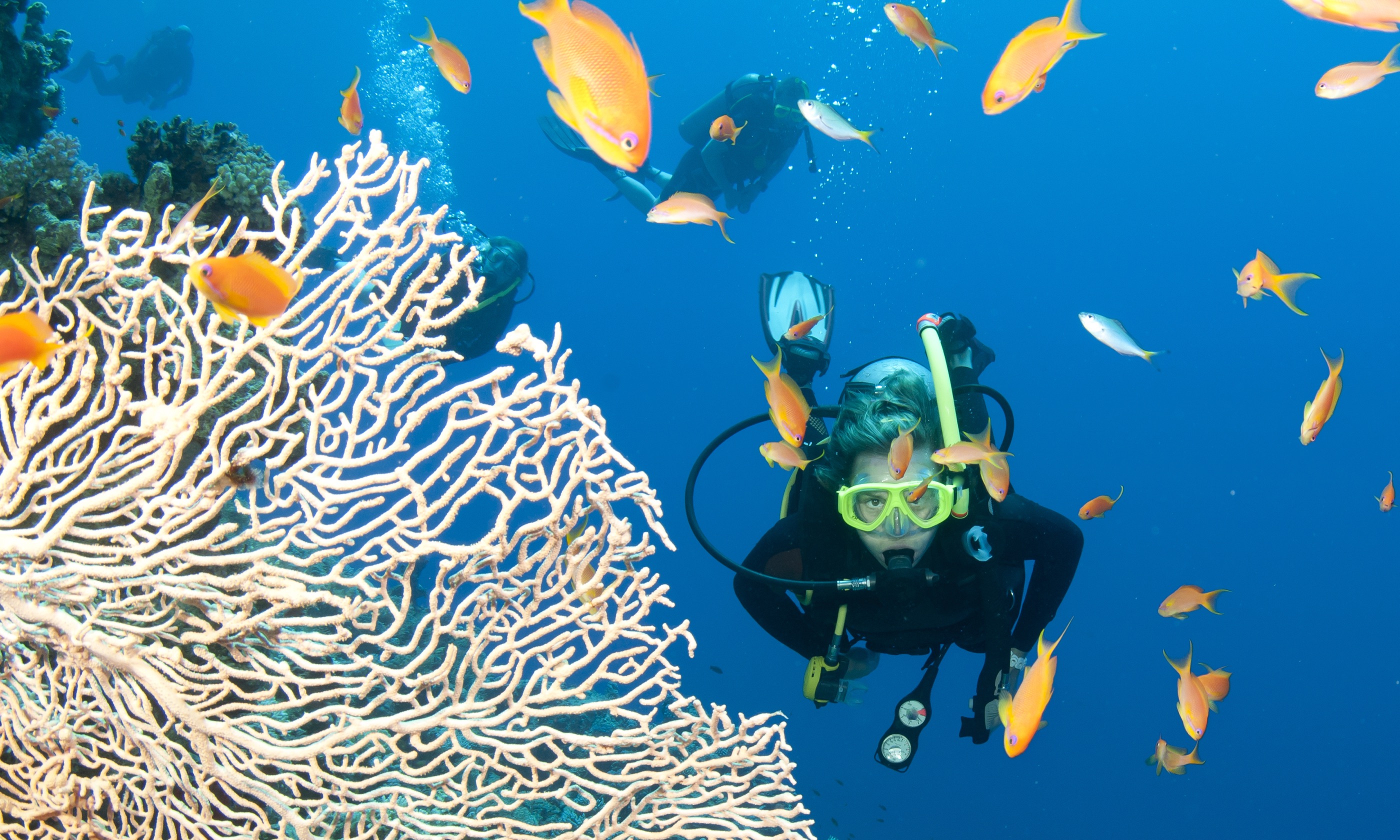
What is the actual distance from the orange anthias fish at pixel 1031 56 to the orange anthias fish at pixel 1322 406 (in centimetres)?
215

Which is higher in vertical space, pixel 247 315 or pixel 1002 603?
pixel 1002 603

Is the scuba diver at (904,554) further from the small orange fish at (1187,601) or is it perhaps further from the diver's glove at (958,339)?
the small orange fish at (1187,601)

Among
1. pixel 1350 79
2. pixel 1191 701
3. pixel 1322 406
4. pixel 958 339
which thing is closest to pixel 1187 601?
pixel 1191 701

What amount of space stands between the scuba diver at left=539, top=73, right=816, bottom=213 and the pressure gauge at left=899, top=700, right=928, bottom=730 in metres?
6.67

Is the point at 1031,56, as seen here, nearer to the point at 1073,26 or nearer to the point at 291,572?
the point at 1073,26

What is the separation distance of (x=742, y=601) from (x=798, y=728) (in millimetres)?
35411

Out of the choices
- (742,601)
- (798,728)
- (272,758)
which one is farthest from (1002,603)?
(798,728)

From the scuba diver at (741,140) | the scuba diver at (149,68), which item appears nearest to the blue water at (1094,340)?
the scuba diver at (149,68)

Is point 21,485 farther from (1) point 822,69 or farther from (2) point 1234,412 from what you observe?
(2) point 1234,412

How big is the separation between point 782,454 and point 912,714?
1597 mm

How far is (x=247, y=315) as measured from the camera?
1714 millimetres

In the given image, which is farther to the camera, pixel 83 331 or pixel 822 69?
pixel 822 69

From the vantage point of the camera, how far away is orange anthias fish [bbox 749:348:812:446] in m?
2.99

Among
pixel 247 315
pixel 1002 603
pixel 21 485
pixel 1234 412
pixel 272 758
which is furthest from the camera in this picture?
pixel 1234 412
